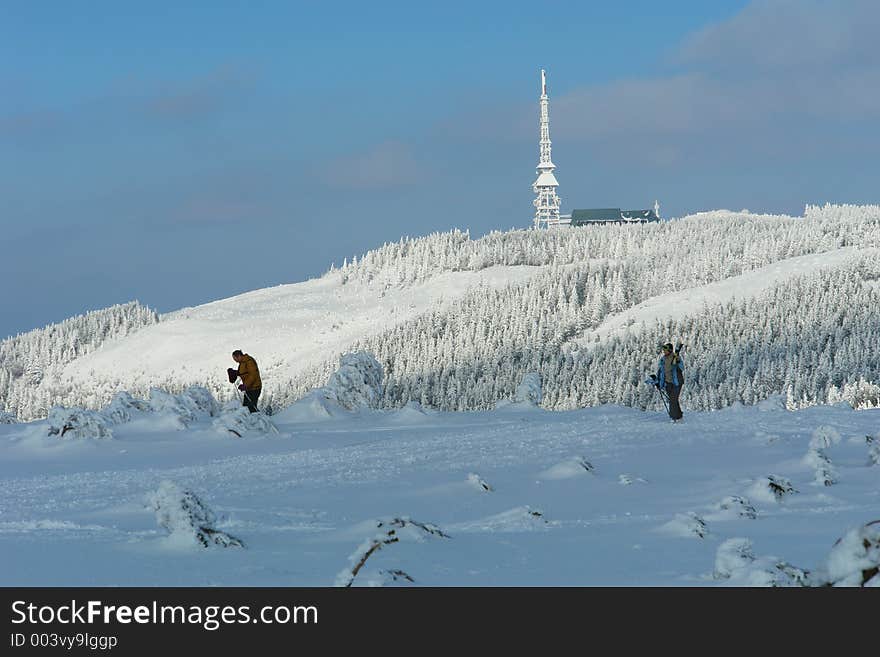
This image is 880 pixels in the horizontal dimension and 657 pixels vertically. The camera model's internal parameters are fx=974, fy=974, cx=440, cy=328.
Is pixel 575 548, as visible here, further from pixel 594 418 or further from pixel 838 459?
pixel 594 418

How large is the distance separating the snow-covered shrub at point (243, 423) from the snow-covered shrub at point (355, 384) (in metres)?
4.32

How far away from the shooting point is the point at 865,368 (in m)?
134

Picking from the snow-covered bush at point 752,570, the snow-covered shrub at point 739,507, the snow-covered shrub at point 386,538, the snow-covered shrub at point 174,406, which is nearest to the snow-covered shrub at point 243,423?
the snow-covered shrub at point 174,406

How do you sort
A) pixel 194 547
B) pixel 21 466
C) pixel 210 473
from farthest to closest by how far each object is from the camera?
pixel 21 466, pixel 210 473, pixel 194 547

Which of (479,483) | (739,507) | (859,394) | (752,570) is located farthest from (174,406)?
(859,394)

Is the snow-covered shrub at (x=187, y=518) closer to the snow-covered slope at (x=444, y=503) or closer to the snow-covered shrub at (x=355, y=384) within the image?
the snow-covered slope at (x=444, y=503)

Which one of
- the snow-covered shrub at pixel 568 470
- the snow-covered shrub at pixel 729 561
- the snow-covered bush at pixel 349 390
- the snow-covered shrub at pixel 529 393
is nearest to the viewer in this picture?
the snow-covered shrub at pixel 729 561

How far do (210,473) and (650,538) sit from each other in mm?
6869

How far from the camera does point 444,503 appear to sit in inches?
444

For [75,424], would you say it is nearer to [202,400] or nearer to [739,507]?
[202,400]

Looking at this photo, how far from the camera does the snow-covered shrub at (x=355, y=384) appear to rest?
23.0m

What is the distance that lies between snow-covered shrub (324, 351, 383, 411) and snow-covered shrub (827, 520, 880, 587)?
17.9 metres

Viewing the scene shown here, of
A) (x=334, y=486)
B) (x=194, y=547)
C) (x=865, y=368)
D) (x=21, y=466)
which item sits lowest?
(x=194, y=547)
